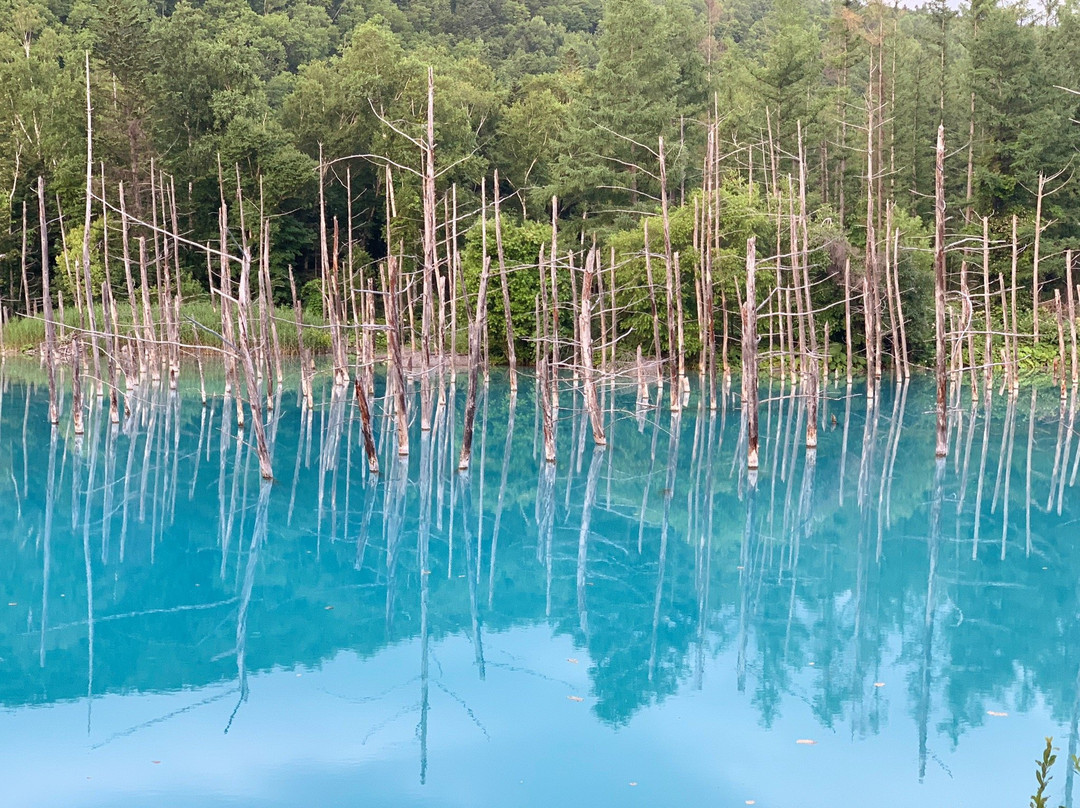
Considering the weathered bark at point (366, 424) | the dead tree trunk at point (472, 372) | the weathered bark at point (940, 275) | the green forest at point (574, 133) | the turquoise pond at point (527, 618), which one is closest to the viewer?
the turquoise pond at point (527, 618)

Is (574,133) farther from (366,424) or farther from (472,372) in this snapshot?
(366,424)

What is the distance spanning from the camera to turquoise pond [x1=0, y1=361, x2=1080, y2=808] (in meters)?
6.44

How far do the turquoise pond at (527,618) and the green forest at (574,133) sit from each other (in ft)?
56.0

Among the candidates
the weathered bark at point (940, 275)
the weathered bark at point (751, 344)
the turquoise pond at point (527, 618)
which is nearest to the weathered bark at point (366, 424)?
the turquoise pond at point (527, 618)

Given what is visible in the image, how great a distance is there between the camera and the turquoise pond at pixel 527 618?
6438 mm

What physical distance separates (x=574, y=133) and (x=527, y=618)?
30463 millimetres

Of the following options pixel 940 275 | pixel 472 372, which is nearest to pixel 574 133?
pixel 940 275

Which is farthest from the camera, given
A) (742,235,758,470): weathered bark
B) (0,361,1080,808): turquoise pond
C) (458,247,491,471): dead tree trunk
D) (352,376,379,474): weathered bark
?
(742,235,758,470): weathered bark

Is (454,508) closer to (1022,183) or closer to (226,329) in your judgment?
(226,329)

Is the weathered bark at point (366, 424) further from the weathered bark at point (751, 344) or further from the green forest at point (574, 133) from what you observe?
the green forest at point (574, 133)

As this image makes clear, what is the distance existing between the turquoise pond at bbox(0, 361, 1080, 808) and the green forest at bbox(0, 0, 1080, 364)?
17058 mm

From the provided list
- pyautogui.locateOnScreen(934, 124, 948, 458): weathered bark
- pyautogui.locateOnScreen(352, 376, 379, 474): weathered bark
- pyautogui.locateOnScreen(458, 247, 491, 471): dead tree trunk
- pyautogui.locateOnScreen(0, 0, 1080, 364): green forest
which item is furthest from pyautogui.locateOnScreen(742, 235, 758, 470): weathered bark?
pyautogui.locateOnScreen(0, 0, 1080, 364): green forest

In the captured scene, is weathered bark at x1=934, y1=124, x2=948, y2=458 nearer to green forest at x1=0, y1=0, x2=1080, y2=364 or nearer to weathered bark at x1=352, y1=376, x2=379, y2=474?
weathered bark at x1=352, y1=376, x2=379, y2=474

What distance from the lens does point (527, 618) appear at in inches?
360
